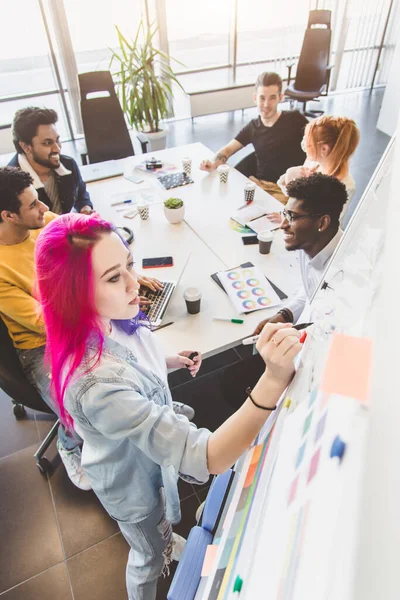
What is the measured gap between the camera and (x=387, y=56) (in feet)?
20.4

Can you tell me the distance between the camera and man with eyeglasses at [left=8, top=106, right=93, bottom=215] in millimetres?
2244

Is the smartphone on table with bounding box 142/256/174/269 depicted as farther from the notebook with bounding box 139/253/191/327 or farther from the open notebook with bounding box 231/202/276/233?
the open notebook with bounding box 231/202/276/233

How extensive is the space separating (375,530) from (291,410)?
43 centimetres

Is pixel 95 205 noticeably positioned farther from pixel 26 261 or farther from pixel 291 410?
pixel 291 410

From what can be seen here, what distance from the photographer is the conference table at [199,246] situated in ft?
5.16

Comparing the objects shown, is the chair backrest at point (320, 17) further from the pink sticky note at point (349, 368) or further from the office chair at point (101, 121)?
the pink sticky note at point (349, 368)

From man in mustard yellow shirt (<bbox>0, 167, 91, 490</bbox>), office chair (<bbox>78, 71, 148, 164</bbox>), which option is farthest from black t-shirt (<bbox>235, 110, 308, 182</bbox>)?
man in mustard yellow shirt (<bbox>0, 167, 91, 490</bbox>)

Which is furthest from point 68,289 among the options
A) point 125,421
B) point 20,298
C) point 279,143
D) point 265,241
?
point 279,143

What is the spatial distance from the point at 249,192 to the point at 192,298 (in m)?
1.02

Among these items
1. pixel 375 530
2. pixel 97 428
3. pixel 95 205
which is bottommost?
pixel 95 205

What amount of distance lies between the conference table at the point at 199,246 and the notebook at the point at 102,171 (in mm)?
39

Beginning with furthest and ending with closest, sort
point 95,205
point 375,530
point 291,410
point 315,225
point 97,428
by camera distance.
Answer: point 95,205 → point 315,225 → point 97,428 → point 291,410 → point 375,530

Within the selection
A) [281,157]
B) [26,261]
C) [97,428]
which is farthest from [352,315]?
[281,157]

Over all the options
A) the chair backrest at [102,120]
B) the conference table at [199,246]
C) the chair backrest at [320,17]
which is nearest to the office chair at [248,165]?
the conference table at [199,246]
